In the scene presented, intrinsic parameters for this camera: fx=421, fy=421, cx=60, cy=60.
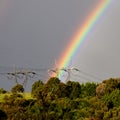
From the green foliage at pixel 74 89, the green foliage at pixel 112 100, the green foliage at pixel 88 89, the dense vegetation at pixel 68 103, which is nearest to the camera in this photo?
the dense vegetation at pixel 68 103

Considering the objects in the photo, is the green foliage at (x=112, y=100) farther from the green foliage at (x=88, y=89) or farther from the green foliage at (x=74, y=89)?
the green foliage at (x=88, y=89)

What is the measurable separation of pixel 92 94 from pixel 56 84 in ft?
31.8

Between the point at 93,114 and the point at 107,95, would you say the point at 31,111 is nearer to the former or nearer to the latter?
the point at 93,114

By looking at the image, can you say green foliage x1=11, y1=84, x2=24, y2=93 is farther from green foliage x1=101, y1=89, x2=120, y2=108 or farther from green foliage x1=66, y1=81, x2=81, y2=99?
green foliage x1=101, y1=89, x2=120, y2=108

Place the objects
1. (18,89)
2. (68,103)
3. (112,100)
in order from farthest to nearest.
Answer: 1. (18,89)
2. (112,100)
3. (68,103)

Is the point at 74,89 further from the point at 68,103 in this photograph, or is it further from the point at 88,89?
the point at 68,103

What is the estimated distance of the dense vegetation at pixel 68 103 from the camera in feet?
270

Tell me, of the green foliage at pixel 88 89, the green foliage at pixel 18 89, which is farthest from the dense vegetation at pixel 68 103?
the green foliage at pixel 18 89

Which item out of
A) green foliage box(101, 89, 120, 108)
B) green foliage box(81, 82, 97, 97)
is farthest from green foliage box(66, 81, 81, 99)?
green foliage box(101, 89, 120, 108)

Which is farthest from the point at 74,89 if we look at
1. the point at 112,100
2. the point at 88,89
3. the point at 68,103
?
the point at 68,103

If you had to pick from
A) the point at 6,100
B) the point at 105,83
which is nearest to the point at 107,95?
the point at 105,83

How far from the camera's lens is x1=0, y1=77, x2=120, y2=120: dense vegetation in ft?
270

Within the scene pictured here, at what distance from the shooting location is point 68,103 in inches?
3595

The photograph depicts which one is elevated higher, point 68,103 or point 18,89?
point 18,89
